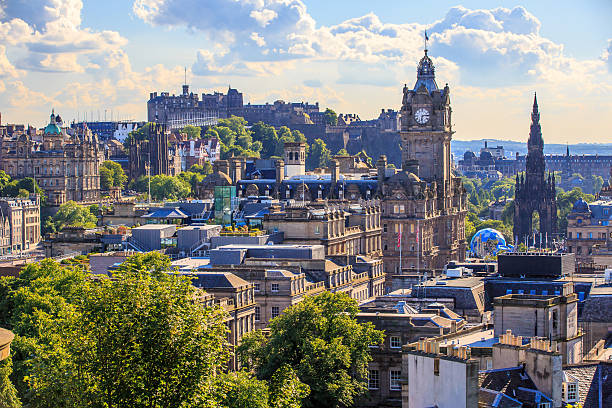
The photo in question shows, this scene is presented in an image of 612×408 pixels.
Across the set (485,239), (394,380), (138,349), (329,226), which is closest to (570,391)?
(138,349)

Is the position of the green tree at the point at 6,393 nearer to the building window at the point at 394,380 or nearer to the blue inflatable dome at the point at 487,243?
the building window at the point at 394,380

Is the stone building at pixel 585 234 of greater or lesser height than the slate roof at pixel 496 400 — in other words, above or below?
below

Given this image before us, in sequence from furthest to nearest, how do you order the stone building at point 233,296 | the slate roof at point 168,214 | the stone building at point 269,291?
1. the slate roof at point 168,214
2. the stone building at point 269,291
3. the stone building at point 233,296

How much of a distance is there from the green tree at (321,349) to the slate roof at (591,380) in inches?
782

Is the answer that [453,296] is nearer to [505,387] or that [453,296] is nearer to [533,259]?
[533,259]

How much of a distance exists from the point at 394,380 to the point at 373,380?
1342 mm

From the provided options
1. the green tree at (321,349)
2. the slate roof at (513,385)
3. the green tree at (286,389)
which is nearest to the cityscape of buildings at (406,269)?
the slate roof at (513,385)

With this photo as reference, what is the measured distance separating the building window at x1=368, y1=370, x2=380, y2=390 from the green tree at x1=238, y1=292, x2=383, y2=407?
1.46 m

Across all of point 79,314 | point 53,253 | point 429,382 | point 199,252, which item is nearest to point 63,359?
point 79,314

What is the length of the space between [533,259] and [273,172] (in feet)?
323

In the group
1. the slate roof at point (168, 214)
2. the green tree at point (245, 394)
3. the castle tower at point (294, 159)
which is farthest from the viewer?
the castle tower at point (294, 159)

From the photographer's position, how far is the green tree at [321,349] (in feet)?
256

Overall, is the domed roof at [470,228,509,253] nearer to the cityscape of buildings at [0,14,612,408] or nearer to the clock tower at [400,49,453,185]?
the cityscape of buildings at [0,14,612,408]

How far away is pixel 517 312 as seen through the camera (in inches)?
2766
